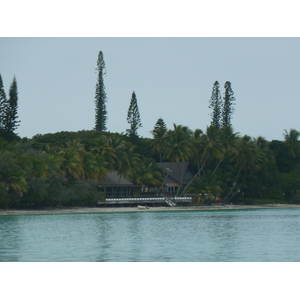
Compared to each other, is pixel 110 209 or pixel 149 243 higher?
pixel 110 209

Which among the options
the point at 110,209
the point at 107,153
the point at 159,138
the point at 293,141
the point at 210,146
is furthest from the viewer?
the point at 293,141

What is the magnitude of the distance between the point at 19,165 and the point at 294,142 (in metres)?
35.0

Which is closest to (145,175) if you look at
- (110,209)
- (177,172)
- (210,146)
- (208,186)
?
(208,186)

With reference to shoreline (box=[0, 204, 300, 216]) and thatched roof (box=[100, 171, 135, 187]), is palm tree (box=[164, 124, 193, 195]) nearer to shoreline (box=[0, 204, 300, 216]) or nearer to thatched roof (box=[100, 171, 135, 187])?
thatched roof (box=[100, 171, 135, 187])

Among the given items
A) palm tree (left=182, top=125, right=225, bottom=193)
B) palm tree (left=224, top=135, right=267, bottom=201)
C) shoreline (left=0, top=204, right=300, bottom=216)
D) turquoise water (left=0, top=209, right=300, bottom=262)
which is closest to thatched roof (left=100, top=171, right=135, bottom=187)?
palm tree (left=182, top=125, right=225, bottom=193)

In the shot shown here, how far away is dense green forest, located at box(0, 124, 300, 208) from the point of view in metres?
45.6

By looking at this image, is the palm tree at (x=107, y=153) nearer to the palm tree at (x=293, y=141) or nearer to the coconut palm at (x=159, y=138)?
the coconut palm at (x=159, y=138)

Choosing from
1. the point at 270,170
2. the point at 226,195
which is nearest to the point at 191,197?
the point at 226,195

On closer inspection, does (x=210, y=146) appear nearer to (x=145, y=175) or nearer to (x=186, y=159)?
(x=186, y=159)

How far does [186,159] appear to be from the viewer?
2258 inches

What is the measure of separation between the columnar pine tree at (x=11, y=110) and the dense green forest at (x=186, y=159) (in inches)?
56.4

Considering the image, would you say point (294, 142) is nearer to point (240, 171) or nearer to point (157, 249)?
point (240, 171)

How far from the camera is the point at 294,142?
64.9 meters

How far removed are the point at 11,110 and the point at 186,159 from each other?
1848 centimetres
